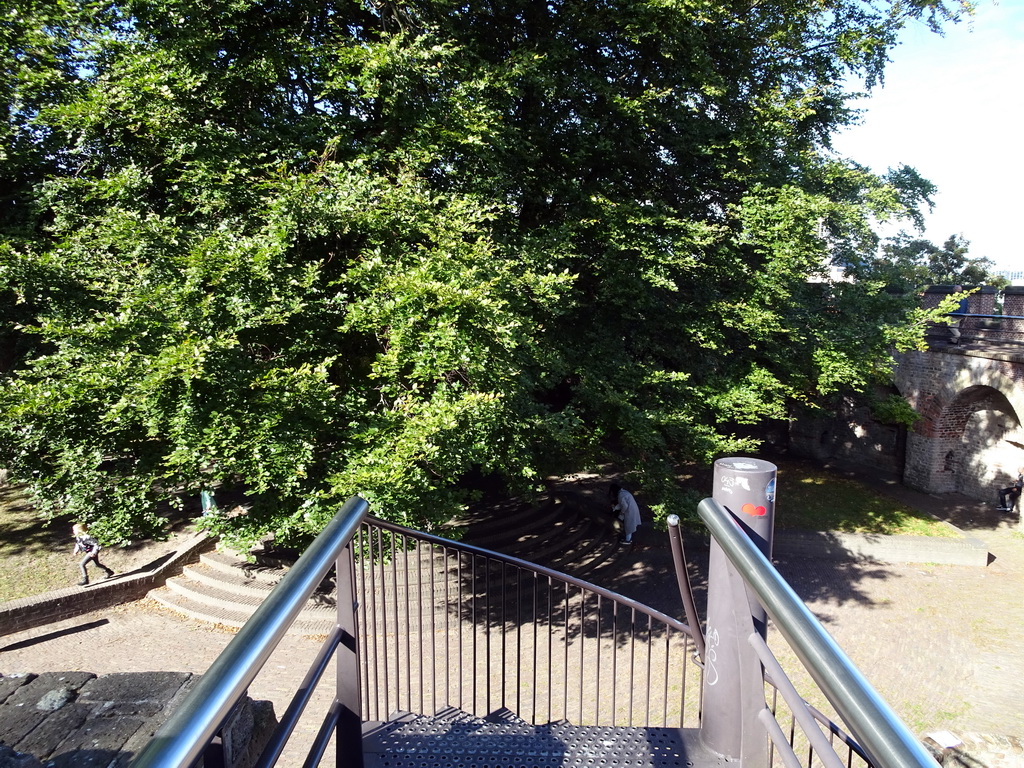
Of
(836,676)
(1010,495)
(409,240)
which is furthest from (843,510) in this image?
(836,676)

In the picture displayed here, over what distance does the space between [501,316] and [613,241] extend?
343 cm

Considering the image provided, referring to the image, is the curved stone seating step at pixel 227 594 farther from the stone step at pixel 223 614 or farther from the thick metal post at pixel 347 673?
the thick metal post at pixel 347 673

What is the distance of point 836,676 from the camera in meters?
1.00

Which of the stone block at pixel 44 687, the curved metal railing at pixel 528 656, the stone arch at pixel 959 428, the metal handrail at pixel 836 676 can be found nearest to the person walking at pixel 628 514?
the curved metal railing at pixel 528 656

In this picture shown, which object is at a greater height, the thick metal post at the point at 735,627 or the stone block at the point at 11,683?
the thick metal post at the point at 735,627

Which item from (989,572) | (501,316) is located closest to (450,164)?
(501,316)

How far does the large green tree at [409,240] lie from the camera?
277 inches

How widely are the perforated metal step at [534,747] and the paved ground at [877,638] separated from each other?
4.57 m

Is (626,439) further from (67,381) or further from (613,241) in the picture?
(67,381)

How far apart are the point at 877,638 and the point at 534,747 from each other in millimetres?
9851

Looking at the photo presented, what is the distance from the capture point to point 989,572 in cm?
1385

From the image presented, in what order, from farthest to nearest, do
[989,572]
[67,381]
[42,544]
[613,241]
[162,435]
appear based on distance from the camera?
[989,572], [42,544], [613,241], [162,435], [67,381]

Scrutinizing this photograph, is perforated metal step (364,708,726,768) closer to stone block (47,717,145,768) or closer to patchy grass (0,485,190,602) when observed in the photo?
stone block (47,717,145,768)

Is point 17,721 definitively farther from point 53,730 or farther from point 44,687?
point 44,687
